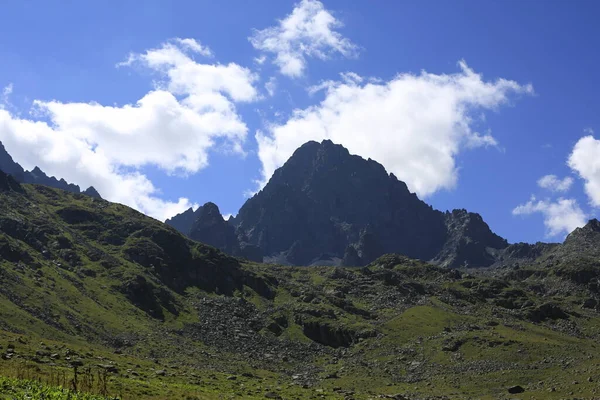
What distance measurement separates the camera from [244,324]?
7589 inches

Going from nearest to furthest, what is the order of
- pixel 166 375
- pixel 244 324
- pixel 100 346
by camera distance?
pixel 166 375, pixel 100 346, pixel 244 324

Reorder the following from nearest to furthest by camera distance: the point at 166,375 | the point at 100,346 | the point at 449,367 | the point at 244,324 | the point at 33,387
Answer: the point at 33,387 → the point at 166,375 → the point at 100,346 → the point at 449,367 → the point at 244,324

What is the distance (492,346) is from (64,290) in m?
128

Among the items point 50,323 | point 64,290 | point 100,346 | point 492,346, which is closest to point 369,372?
point 492,346

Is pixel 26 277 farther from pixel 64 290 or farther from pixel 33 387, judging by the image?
pixel 33 387

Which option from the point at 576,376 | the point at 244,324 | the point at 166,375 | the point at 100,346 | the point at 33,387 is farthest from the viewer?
the point at 244,324

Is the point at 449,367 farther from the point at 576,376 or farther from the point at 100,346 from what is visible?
the point at 100,346

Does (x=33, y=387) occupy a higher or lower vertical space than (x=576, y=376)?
lower

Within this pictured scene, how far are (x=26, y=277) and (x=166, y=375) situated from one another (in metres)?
110

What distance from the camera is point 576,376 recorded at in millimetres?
122188

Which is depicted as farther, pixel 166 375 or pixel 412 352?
pixel 412 352

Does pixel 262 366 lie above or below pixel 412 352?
below

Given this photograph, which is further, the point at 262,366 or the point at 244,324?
the point at 244,324

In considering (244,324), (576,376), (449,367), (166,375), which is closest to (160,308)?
(244,324)
